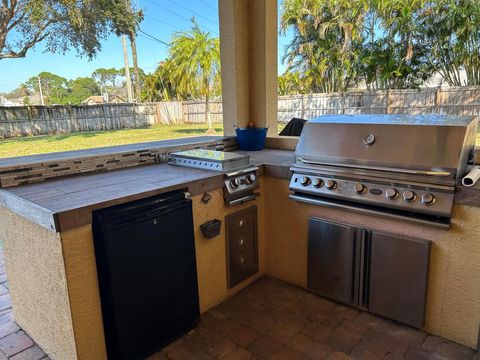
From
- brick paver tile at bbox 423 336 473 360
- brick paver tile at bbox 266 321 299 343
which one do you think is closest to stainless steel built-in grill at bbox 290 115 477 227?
brick paver tile at bbox 423 336 473 360

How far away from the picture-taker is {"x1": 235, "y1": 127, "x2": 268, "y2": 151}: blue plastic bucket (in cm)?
278

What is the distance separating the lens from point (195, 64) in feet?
11.8

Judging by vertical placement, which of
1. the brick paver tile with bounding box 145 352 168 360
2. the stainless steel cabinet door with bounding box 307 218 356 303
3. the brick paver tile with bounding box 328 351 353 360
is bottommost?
the brick paver tile with bounding box 328 351 353 360

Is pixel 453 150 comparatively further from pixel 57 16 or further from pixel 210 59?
pixel 210 59

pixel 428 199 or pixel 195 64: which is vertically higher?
pixel 195 64

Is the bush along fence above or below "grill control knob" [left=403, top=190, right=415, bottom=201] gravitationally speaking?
above

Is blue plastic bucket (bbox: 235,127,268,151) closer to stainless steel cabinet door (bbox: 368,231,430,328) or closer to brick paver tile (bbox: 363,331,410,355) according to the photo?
stainless steel cabinet door (bbox: 368,231,430,328)

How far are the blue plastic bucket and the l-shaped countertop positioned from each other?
61cm

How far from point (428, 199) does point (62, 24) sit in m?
2.37

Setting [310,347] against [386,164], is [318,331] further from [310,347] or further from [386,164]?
[386,164]

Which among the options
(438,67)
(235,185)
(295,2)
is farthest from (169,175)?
(295,2)

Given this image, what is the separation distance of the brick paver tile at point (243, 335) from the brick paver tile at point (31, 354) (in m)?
0.98

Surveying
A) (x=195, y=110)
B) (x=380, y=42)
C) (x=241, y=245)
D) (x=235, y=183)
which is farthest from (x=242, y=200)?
(x=380, y=42)

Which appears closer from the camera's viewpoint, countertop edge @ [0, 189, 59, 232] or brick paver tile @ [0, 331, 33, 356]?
countertop edge @ [0, 189, 59, 232]
